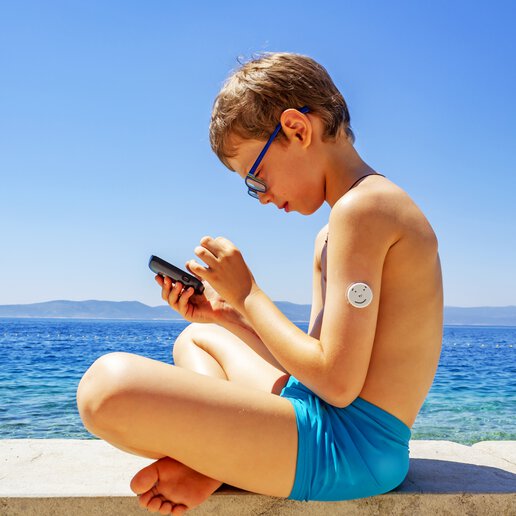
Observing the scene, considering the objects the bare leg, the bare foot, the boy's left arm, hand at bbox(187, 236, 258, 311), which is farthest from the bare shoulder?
the bare foot

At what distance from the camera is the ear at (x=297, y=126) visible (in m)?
2.17

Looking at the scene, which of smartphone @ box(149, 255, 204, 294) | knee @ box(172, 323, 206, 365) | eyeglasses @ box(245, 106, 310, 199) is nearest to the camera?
eyeglasses @ box(245, 106, 310, 199)

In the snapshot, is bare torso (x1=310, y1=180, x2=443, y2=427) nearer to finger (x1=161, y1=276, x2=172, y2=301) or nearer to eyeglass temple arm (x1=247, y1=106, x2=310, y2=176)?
eyeglass temple arm (x1=247, y1=106, x2=310, y2=176)

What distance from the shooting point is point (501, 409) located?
11391 millimetres

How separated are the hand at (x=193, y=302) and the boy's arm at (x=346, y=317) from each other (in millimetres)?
695

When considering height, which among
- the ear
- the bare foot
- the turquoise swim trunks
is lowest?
the bare foot

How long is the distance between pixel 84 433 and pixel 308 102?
22.5ft

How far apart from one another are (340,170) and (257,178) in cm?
30

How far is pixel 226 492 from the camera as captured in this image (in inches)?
81.6

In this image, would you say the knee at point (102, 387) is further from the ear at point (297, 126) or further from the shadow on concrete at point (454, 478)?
the shadow on concrete at point (454, 478)

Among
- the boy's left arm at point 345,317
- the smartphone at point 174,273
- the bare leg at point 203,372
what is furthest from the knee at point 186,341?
the boy's left arm at point 345,317

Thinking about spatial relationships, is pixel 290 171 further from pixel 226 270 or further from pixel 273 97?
pixel 226 270

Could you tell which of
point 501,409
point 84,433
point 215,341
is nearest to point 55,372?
point 84,433

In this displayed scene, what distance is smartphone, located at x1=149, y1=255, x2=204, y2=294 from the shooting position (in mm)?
2486
